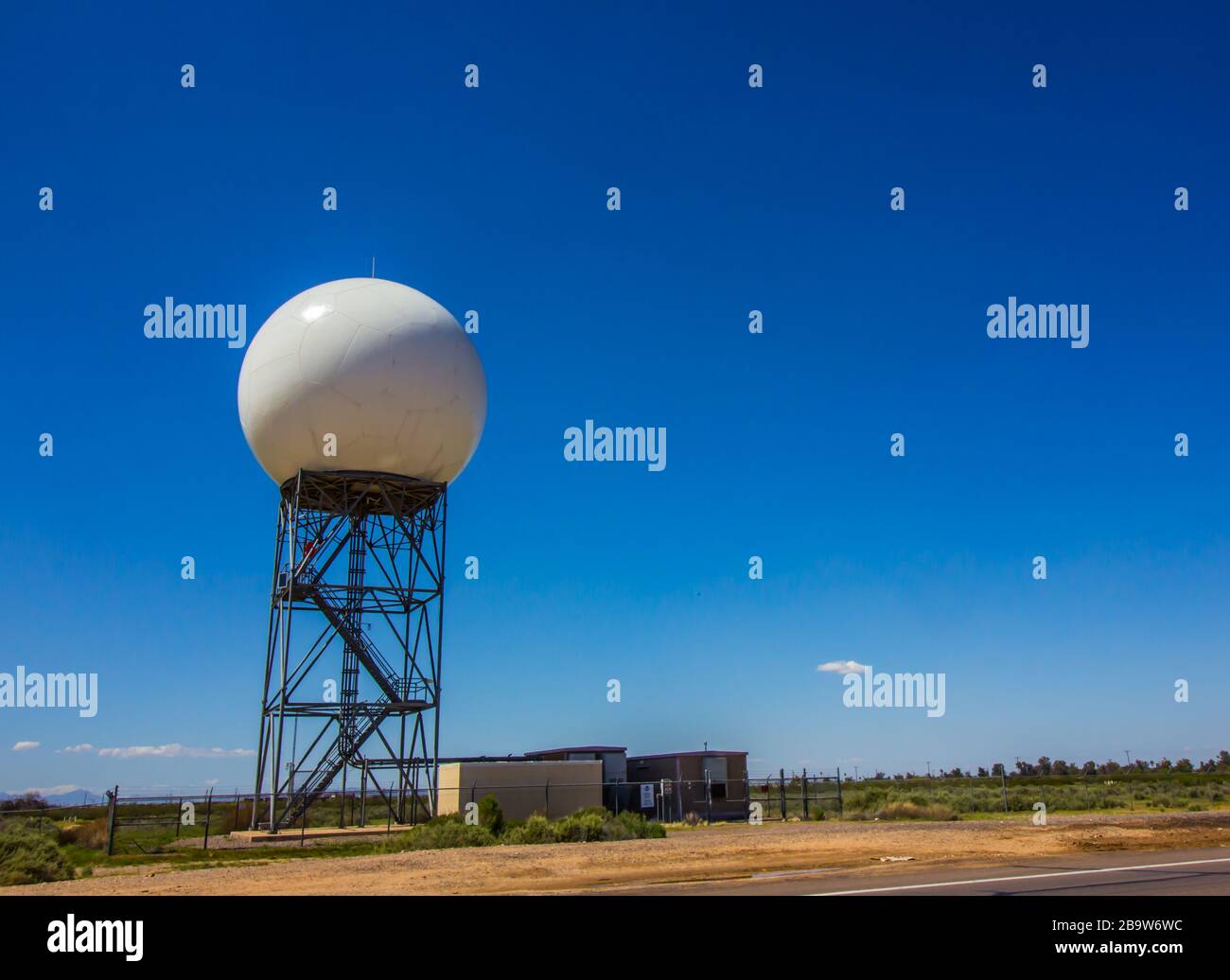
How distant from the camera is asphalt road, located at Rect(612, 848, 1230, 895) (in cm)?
1143

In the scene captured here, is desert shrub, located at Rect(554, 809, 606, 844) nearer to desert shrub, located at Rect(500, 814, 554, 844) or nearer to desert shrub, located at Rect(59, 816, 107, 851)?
desert shrub, located at Rect(500, 814, 554, 844)

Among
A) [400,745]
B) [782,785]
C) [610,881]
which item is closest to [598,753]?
[782,785]

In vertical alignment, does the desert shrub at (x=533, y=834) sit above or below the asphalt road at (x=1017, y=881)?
below

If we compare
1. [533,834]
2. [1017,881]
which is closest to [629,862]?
[1017,881]

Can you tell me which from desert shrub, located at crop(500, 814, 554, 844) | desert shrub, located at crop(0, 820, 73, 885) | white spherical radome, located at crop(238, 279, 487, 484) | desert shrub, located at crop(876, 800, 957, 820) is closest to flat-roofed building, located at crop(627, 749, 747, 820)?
desert shrub, located at crop(876, 800, 957, 820)

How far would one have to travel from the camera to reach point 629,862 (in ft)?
55.0

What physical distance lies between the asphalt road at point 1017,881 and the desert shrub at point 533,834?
11.1m

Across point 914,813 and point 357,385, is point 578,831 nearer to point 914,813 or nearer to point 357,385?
point 357,385

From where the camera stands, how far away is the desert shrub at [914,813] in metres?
33.2

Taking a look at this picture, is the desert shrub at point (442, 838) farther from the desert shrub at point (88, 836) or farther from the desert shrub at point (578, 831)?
the desert shrub at point (88, 836)

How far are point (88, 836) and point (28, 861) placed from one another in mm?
12996

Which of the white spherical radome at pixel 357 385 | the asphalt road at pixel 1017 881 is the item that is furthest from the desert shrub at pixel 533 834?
the white spherical radome at pixel 357 385
